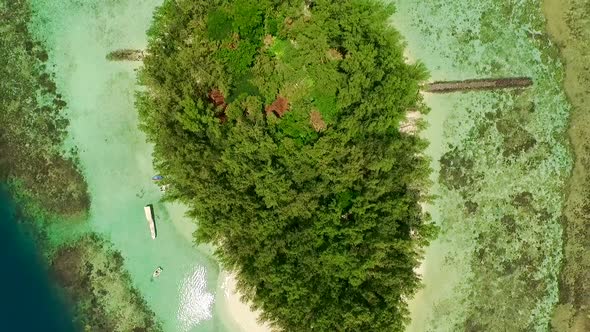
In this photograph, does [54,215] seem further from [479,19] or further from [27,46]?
[479,19]

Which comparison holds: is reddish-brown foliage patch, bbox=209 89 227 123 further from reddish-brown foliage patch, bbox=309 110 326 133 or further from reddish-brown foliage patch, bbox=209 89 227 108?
reddish-brown foliage patch, bbox=309 110 326 133

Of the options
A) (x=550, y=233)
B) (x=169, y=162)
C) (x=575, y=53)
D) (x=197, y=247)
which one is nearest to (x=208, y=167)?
(x=169, y=162)

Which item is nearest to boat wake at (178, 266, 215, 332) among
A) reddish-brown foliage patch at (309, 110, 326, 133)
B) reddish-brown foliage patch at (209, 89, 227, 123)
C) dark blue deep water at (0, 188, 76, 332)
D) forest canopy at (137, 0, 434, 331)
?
forest canopy at (137, 0, 434, 331)

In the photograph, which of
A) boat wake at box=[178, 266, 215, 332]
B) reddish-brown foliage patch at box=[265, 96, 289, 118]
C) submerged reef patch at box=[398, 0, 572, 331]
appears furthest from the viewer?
boat wake at box=[178, 266, 215, 332]

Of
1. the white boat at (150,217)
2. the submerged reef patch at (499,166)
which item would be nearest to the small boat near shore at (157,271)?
the white boat at (150,217)

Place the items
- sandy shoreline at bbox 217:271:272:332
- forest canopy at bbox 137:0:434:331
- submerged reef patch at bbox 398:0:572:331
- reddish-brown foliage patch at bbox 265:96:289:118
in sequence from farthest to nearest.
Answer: sandy shoreline at bbox 217:271:272:332, submerged reef patch at bbox 398:0:572:331, reddish-brown foliage patch at bbox 265:96:289:118, forest canopy at bbox 137:0:434:331

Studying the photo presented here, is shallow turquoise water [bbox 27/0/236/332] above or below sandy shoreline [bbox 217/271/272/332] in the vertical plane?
above

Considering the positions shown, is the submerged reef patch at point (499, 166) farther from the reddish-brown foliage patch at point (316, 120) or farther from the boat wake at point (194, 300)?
the boat wake at point (194, 300)
